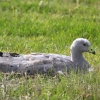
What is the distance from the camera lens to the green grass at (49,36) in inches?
272

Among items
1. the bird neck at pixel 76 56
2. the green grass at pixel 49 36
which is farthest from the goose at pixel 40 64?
the green grass at pixel 49 36

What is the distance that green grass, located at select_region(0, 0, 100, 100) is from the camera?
6902 millimetres

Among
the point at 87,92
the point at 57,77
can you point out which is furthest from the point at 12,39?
the point at 87,92

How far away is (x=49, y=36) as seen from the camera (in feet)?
35.2

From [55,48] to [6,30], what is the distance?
1548 millimetres

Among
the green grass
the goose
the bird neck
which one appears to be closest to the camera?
the green grass

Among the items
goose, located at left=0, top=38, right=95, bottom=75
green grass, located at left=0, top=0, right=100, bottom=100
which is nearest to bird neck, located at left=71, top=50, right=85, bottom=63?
goose, located at left=0, top=38, right=95, bottom=75

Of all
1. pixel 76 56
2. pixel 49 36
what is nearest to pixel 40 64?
pixel 76 56

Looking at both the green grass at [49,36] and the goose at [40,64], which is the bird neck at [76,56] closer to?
the goose at [40,64]

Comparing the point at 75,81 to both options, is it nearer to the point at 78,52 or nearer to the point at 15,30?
the point at 78,52

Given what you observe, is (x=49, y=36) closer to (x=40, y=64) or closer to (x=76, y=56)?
(x=76, y=56)

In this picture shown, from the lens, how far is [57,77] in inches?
299

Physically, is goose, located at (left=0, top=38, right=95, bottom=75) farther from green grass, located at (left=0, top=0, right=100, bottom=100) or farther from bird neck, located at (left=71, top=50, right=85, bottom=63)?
green grass, located at (left=0, top=0, right=100, bottom=100)

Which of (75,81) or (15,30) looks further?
(15,30)
